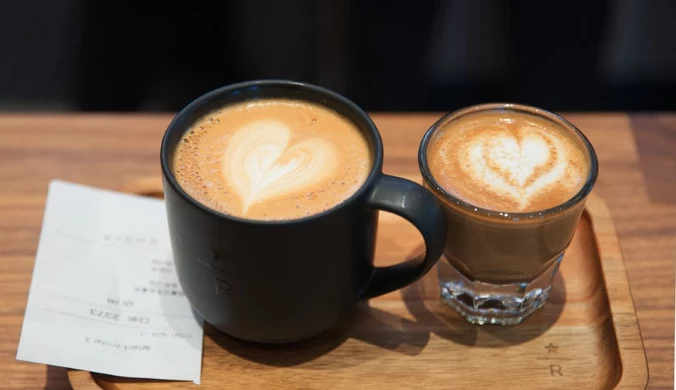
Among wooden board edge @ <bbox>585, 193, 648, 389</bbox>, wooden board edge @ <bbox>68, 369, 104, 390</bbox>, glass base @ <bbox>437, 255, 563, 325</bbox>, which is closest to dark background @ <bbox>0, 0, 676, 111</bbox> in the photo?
wooden board edge @ <bbox>585, 193, 648, 389</bbox>

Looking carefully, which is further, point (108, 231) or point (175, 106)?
point (175, 106)

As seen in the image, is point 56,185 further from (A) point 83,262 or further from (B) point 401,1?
(B) point 401,1

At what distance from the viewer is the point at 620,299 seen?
2.75 ft

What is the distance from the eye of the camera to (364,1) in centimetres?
175

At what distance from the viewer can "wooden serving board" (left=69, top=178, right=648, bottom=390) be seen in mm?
769

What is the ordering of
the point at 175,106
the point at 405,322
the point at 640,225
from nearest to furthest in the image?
1. the point at 405,322
2. the point at 640,225
3. the point at 175,106

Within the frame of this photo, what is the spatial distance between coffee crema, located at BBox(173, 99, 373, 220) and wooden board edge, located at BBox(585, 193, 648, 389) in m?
0.30

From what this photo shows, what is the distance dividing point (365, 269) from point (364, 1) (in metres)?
1.10

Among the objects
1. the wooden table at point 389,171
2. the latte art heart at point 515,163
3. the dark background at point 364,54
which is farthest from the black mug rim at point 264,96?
the dark background at point 364,54

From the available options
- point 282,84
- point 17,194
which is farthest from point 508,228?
point 17,194

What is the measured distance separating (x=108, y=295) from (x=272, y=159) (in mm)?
230

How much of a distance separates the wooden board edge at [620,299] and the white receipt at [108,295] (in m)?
0.41

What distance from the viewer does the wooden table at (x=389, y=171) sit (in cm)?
87

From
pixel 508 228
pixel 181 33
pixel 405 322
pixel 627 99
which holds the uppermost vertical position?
pixel 508 228
